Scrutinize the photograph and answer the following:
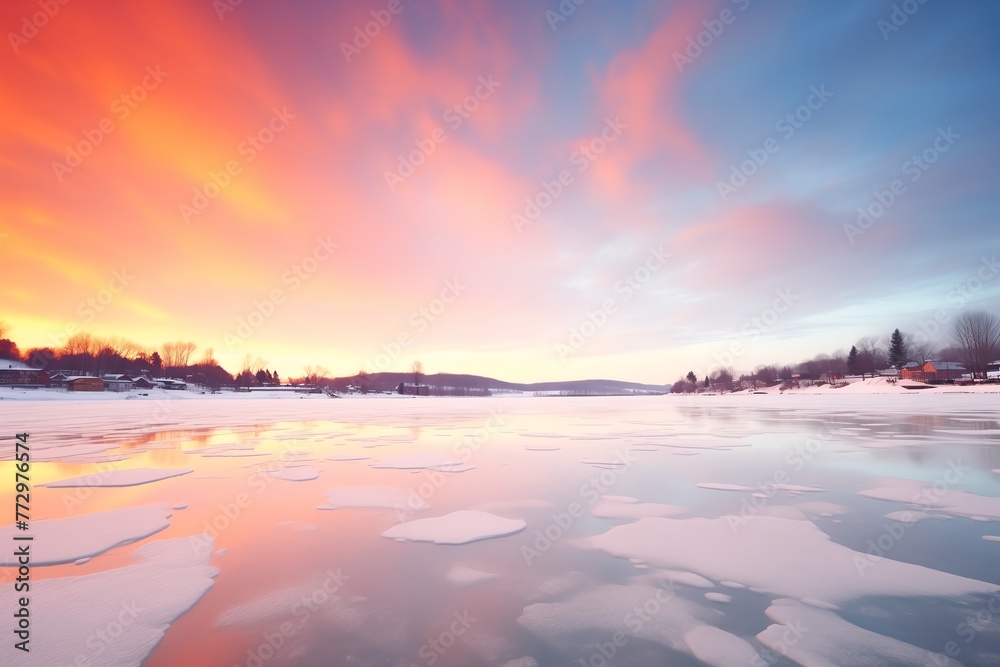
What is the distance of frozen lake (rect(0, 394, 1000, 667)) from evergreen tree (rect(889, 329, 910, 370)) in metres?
96.3

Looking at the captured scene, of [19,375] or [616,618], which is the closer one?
[616,618]

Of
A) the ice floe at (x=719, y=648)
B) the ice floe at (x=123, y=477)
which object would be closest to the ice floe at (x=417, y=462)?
the ice floe at (x=123, y=477)

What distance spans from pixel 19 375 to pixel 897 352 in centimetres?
14953

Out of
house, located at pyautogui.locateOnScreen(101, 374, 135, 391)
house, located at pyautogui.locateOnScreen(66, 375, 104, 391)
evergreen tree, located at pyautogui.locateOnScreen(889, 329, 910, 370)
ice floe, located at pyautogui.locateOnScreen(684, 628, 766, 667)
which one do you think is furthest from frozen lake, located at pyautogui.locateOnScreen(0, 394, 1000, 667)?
evergreen tree, located at pyautogui.locateOnScreen(889, 329, 910, 370)

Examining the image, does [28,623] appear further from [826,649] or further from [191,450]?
[191,450]

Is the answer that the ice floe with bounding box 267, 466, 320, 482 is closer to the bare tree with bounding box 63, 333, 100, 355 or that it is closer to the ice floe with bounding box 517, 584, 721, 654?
the ice floe with bounding box 517, 584, 721, 654

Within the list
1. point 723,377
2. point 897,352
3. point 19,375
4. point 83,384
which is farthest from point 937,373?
point 19,375

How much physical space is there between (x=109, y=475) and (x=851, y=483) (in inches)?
528

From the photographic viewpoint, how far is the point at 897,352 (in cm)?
8112

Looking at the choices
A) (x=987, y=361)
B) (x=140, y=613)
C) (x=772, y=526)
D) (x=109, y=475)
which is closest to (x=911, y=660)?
(x=772, y=526)

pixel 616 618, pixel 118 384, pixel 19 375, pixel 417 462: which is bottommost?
pixel 417 462

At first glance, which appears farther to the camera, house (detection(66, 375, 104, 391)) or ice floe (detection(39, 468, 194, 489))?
house (detection(66, 375, 104, 391))

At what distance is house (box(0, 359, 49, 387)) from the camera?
211 ft

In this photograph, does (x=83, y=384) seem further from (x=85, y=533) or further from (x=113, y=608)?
(x=113, y=608)
